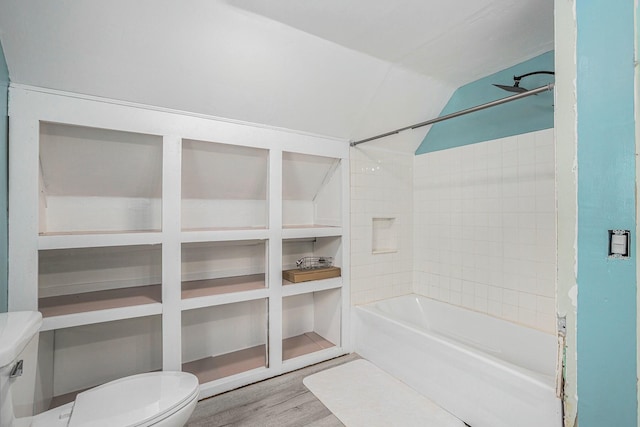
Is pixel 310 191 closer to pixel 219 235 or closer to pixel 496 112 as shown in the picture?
A: pixel 219 235

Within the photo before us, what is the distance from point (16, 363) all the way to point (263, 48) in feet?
5.89

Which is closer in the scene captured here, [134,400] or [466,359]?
[134,400]

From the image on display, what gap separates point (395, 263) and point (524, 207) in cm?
116

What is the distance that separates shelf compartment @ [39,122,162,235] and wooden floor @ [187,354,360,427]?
1293 mm

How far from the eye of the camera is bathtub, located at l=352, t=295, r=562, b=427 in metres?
1.46

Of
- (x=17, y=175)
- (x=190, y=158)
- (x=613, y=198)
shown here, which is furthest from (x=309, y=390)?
(x=17, y=175)

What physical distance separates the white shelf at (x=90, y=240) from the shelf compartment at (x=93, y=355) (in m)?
0.61

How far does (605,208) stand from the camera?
1.07 meters

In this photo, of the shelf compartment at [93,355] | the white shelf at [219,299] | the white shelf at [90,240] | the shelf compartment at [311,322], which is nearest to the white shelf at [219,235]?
the white shelf at [90,240]

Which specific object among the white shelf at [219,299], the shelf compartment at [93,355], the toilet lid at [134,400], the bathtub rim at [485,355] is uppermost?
the white shelf at [219,299]

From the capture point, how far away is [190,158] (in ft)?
6.86

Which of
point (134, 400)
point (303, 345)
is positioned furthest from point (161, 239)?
point (303, 345)

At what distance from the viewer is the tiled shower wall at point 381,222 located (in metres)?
2.63

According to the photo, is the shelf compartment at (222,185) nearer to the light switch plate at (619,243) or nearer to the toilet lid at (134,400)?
the toilet lid at (134,400)
